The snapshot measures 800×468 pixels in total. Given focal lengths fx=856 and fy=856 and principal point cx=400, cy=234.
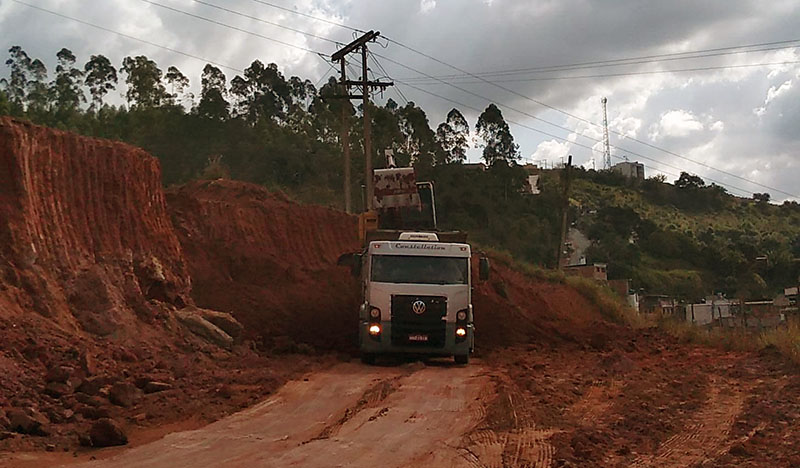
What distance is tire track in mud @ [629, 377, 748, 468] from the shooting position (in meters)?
10.0

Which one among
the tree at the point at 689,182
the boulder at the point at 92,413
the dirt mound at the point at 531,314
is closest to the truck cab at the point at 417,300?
the dirt mound at the point at 531,314

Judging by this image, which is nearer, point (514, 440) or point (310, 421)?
point (514, 440)

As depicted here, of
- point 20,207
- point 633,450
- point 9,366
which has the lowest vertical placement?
point 633,450

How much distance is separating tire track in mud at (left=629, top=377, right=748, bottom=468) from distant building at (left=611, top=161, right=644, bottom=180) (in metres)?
108

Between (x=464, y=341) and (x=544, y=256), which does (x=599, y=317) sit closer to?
(x=464, y=341)

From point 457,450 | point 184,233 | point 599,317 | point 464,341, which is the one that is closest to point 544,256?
point 599,317

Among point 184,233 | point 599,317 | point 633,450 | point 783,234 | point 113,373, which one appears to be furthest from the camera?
point 783,234

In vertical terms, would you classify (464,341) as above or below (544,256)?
below

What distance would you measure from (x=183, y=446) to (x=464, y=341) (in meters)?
10.7

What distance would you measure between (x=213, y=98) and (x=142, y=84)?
7.46 m

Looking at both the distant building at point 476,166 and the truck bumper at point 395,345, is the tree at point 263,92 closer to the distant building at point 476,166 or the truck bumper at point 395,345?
the distant building at point 476,166

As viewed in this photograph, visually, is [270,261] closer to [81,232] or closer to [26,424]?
[81,232]

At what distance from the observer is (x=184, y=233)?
28.6 m

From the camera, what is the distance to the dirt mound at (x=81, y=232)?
16.9 meters
